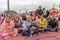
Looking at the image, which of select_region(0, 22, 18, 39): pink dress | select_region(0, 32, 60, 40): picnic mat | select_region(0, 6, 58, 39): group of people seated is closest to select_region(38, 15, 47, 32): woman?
select_region(0, 6, 58, 39): group of people seated

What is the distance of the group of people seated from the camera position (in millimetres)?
5527

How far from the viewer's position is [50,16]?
6.11 m

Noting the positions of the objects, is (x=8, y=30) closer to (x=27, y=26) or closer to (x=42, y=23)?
(x=27, y=26)

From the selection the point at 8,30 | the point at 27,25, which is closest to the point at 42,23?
the point at 27,25

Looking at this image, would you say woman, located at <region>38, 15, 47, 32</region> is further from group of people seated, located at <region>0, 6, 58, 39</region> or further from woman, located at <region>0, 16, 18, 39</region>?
woman, located at <region>0, 16, 18, 39</region>

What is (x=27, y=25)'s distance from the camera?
5.61 meters

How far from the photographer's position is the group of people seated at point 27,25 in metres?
5.53

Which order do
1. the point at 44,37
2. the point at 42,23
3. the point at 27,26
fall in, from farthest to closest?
the point at 42,23
the point at 27,26
the point at 44,37

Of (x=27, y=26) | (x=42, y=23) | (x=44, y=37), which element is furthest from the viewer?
(x=42, y=23)

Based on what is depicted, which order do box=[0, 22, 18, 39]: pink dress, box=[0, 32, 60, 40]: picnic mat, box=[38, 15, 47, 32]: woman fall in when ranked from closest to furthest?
box=[0, 32, 60, 40]: picnic mat, box=[0, 22, 18, 39]: pink dress, box=[38, 15, 47, 32]: woman

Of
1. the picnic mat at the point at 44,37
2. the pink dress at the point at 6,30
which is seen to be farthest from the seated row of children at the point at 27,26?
the picnic mat at the point at 44,37

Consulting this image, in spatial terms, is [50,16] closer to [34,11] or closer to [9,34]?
[34,11]

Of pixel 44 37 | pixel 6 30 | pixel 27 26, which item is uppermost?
pixel 27 26

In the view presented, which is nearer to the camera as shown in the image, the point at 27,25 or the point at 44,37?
the point at 44,37
